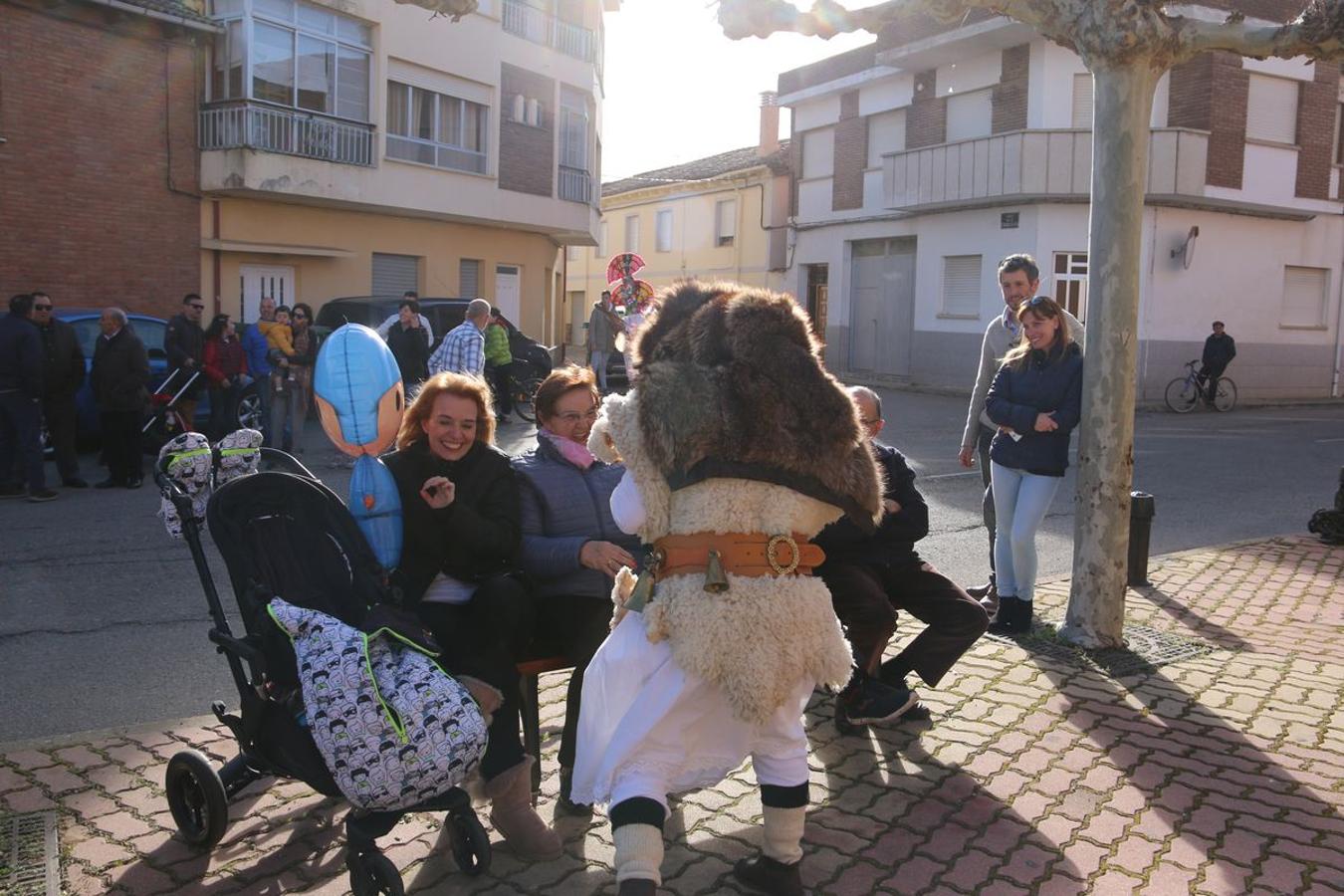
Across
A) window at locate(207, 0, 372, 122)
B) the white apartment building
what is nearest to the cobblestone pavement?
window at locate(207, 0, 372, 122)

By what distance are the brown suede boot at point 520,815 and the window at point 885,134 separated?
2763cm

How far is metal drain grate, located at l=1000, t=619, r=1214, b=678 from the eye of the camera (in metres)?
5.86

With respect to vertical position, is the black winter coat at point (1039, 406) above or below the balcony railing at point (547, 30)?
below

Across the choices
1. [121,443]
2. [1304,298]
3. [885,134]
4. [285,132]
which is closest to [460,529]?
[121,443]

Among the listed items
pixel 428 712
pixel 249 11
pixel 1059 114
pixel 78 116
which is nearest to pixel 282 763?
pixel 428 712

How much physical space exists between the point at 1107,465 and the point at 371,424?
12.7ft

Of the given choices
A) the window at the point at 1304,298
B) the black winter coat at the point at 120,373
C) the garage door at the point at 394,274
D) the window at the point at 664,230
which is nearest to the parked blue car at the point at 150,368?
the black winter coat at the point at 120,373

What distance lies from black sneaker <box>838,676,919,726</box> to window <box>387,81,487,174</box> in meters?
21.5

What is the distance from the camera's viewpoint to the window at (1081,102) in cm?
2498

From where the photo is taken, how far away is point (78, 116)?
1955cm

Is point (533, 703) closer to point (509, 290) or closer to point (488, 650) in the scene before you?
point (488, 650)

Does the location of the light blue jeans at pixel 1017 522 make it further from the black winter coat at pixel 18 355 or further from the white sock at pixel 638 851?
the black winter coat at pixel 18 355

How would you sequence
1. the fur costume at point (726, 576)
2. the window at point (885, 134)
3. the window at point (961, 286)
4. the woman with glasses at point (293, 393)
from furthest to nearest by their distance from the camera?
1. the window at point (885, 134)
2. the window at point (961, 286)
3. the woman with glasses at point (293, 393)
4. the fur costume at point (726, 576)

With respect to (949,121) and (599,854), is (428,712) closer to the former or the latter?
(599,854)
